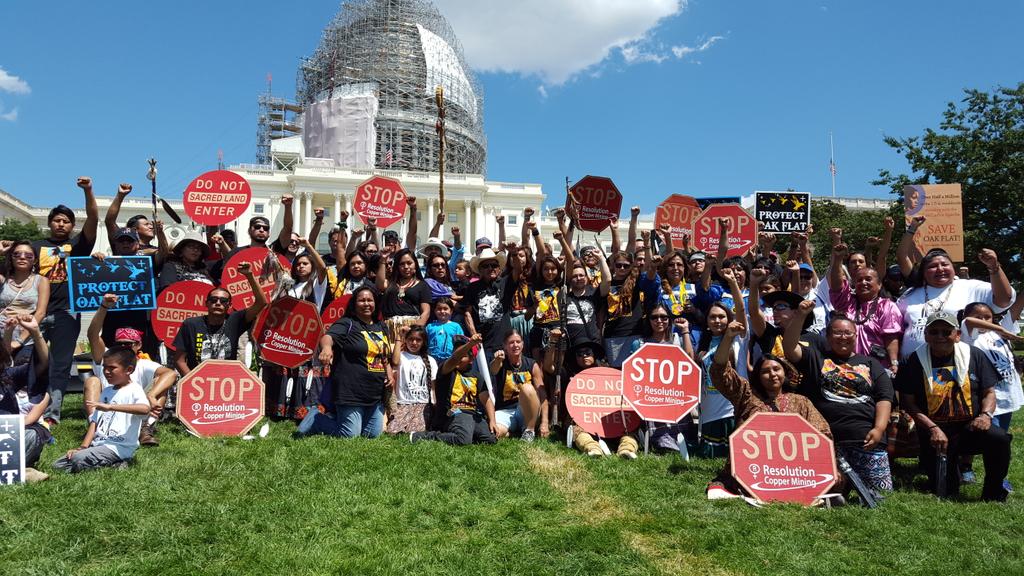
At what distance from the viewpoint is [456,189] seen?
243 feet

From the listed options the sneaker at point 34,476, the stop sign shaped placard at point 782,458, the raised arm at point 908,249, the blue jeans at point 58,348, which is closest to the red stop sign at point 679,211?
the raised arm at point 908,249

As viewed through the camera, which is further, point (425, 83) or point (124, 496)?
point (425, 83)

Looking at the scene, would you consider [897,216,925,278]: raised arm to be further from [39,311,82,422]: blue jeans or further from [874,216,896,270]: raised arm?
[39,311,82,422]: blue jeans

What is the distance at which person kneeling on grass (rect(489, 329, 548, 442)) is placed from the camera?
7.51 metres

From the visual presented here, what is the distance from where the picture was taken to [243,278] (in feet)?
28.1

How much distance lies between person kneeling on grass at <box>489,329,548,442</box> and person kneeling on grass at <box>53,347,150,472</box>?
11.4 feet

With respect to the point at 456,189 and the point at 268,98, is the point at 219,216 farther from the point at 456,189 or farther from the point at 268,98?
the point at 268,98

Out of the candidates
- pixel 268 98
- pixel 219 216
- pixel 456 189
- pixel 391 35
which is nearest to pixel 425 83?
pixel 391 35

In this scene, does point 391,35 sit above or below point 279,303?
above

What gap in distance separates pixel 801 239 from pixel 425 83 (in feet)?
→ 257

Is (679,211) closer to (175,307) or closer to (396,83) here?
(175,307)

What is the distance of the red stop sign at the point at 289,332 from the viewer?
25.4ft

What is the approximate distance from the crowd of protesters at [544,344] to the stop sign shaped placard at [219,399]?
Answer: 366mm

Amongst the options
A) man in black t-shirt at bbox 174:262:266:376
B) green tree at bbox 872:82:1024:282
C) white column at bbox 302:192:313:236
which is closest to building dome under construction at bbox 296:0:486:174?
white column at bbox 302:192:313:236
